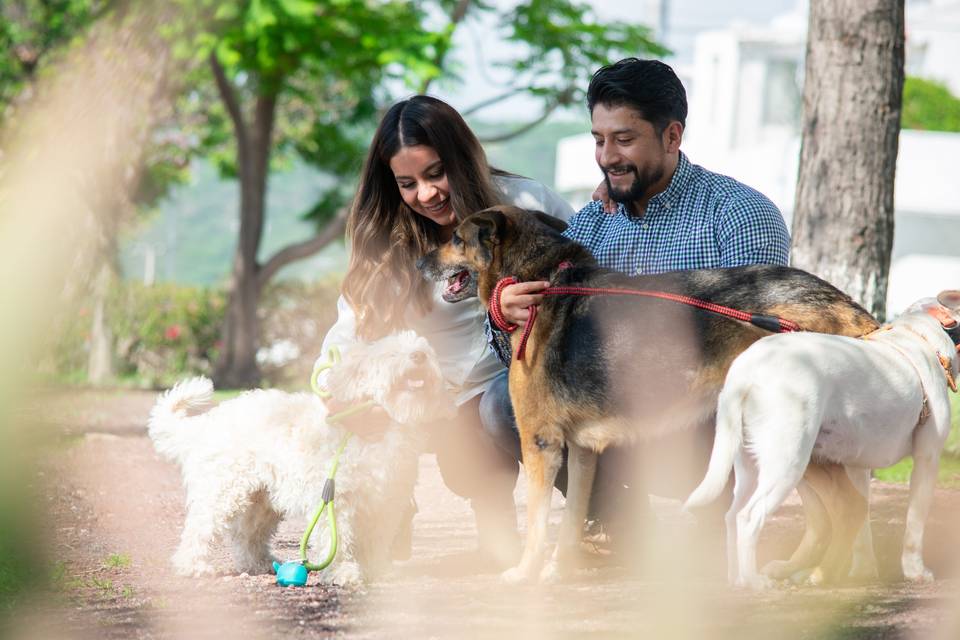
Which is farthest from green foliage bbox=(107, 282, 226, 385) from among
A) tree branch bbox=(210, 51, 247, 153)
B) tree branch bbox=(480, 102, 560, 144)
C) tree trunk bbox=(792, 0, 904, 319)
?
tree trunk bbox=(792, 0, 904, 319)

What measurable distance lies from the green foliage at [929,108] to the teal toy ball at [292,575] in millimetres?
24867

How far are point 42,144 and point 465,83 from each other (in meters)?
7.67

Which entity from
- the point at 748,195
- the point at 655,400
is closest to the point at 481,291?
the point at 655,400

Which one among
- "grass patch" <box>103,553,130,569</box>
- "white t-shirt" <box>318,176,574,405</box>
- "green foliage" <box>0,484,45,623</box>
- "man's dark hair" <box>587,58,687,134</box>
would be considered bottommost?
"grass patch" <box>103,553,130,569</box>

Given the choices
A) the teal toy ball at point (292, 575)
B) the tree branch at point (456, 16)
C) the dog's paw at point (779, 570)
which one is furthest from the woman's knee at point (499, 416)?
the tree branch at point (456, 16)

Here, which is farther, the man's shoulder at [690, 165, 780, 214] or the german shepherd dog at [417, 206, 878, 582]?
the man's shoulder at [690, 165, 780, 214]

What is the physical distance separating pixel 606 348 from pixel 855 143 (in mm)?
3428

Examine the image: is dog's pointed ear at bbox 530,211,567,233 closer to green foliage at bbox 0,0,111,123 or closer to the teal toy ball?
the teal toy ball

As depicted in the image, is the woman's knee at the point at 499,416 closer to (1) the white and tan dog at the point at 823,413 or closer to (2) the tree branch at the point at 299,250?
(1) the white and tan dog at the point at 823,413

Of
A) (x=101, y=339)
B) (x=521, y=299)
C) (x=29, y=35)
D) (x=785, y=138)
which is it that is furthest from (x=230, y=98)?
(x=785, y=138)

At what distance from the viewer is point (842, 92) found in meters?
6.47

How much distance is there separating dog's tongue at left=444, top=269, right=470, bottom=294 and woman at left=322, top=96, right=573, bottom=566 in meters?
0.35

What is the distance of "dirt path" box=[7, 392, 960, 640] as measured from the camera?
10.6 feet

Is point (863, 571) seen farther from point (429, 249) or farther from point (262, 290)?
point (262, 290)
